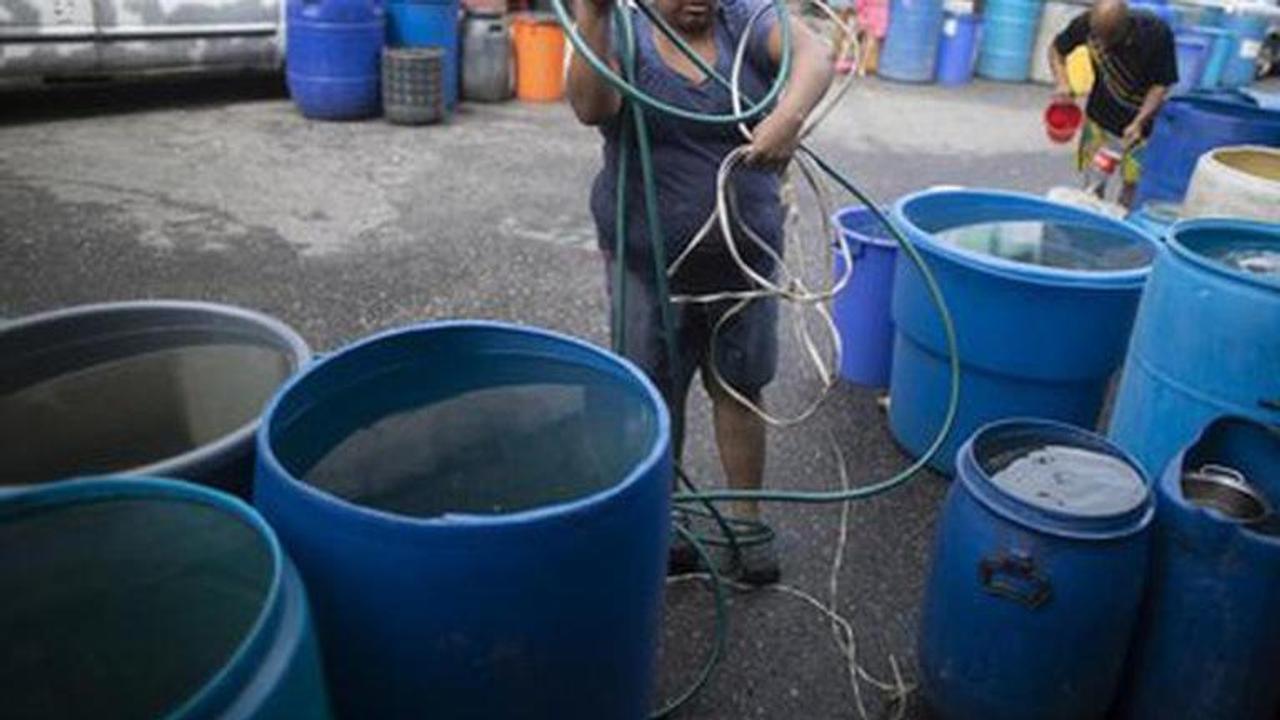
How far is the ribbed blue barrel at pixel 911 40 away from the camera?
32.1ft

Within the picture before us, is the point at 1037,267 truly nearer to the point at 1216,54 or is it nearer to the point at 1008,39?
the point at 1008,39

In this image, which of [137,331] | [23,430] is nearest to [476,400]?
[137,331]

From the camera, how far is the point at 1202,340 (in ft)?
7.59

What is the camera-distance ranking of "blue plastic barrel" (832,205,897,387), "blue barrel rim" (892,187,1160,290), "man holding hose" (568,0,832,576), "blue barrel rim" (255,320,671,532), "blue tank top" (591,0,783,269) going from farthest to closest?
"blue plastic barrel" (832,205,897,387)
"blue barrel rim" (892,187,1160,290)
"blue tank top" (591,0,783,269)
"man holding hose" (568,0,832,576)
"blue barrel rim" (255,320,671,532)

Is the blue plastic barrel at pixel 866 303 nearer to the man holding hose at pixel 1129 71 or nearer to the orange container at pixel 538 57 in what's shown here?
the man holding hose at pixel 1129 71

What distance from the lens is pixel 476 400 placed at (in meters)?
1.73

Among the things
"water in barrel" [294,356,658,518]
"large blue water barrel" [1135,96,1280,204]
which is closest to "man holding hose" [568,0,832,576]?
"water in barrel" [294,356,658,518]

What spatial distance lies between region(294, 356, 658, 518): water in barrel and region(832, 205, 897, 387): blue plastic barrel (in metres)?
1.99

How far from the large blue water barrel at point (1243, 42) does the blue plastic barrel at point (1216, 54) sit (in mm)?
83

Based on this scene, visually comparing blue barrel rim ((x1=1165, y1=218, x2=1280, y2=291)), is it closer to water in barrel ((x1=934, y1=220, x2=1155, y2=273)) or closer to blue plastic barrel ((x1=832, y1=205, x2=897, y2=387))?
water in barrel ((x1=934, y1=220, x2=1155, y2=273))

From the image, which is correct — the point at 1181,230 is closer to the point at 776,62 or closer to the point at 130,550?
the point at 776,62

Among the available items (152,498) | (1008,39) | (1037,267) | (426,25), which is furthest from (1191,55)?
(152,498)

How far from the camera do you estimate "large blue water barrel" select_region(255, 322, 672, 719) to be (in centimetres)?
122

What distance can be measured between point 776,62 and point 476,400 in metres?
1.06
